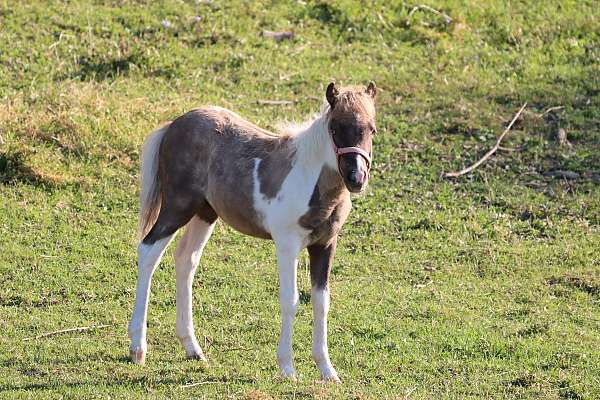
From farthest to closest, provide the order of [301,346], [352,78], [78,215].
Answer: [352,78], [78,215], [301,346]


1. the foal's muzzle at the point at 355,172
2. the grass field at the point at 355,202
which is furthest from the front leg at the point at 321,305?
the foal's muzzle at the point at 355,172

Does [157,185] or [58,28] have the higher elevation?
[157,185]

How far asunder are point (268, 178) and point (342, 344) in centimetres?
161

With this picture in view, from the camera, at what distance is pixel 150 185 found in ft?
27.7

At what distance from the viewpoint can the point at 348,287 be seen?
9992 mm

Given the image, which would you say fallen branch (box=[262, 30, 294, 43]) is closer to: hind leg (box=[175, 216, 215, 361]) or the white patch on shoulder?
hind leg (box=[175, 216, 215, 361])

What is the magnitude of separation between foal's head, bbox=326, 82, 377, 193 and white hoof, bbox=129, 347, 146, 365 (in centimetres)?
202

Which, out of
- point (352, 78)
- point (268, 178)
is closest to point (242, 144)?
point (268, 178)

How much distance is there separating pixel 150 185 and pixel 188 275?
2.38 feet

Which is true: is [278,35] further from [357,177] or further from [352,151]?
[357,177]

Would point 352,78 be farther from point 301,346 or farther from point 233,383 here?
point 233,383

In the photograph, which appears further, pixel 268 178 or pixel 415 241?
pixel 415 241

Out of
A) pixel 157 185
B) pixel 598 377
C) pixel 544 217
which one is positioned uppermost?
pixel 157 185

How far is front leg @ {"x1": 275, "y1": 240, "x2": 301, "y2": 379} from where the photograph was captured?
7.52m
